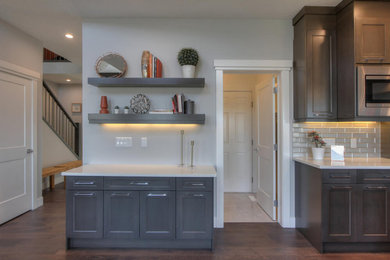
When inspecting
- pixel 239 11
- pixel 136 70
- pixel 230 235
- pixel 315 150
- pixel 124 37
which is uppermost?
pixel 239 11

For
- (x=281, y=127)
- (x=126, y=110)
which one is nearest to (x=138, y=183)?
(x=126, y=110)

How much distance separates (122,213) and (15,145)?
7.20 ft

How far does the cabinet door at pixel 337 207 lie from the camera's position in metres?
2.45

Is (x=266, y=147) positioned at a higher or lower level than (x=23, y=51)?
lower

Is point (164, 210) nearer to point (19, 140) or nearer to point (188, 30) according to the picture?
point (188, 30)

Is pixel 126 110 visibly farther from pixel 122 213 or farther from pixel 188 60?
pixel 122 213

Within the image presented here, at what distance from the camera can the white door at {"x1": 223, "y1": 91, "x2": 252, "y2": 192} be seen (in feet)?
15.8

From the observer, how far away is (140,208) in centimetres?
248

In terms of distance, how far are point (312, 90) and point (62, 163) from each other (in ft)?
18.3

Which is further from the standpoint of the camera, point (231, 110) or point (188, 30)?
point (231, 110)

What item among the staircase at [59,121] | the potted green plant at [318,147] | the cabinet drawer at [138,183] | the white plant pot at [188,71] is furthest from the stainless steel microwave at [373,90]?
the staircase at [59,121]

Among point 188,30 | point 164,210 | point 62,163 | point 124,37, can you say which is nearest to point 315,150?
point 164,210

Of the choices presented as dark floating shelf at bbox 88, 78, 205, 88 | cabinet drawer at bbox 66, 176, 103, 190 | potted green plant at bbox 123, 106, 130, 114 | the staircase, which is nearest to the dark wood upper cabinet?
dark floating shelf at bbox 88, 78, 205, 88

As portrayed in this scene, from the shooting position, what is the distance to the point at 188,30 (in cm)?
312
